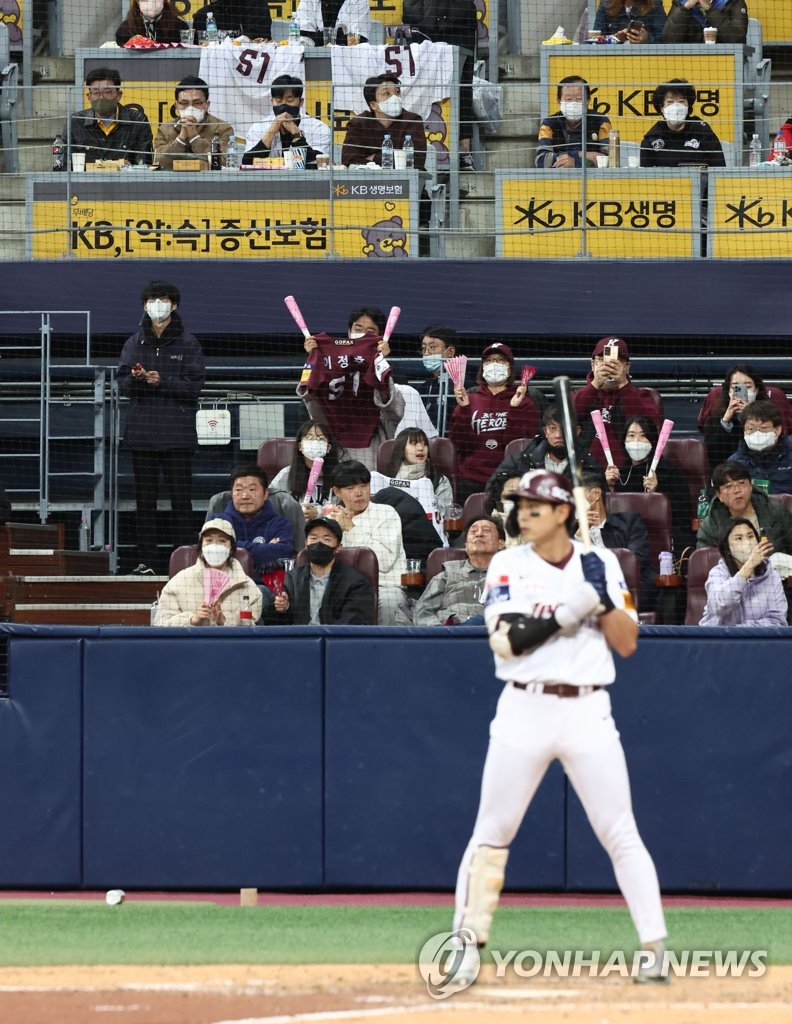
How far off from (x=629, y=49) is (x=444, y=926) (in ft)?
34.3

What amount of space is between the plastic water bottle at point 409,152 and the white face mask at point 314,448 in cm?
408

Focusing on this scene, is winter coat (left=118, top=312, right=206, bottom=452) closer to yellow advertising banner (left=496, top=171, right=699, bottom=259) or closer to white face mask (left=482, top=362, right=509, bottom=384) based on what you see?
white face mask (left=482, top=362, right=509, bottom=384)

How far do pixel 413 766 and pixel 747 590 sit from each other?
2093 millimetres

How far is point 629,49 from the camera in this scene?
15.4 metres

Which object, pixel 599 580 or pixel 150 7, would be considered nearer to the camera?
pixel 599 580

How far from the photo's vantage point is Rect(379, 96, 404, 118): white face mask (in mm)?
14305

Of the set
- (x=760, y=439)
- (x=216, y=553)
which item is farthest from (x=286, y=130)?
(x=216, y=553)

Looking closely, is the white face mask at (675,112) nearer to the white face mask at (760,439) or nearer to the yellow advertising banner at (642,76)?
the yellow advertising banner at (642,76)

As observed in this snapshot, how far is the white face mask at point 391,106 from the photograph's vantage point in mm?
14305

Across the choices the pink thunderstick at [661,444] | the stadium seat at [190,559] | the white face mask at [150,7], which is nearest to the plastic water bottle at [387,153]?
the white face mask at [150,7]

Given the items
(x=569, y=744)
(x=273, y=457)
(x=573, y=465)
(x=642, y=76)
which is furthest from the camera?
(x=642, y=76)

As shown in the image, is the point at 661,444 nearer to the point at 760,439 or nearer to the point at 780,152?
the point at 760,439

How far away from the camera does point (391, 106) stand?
1436 cm

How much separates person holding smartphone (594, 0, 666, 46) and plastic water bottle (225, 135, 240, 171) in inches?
158
